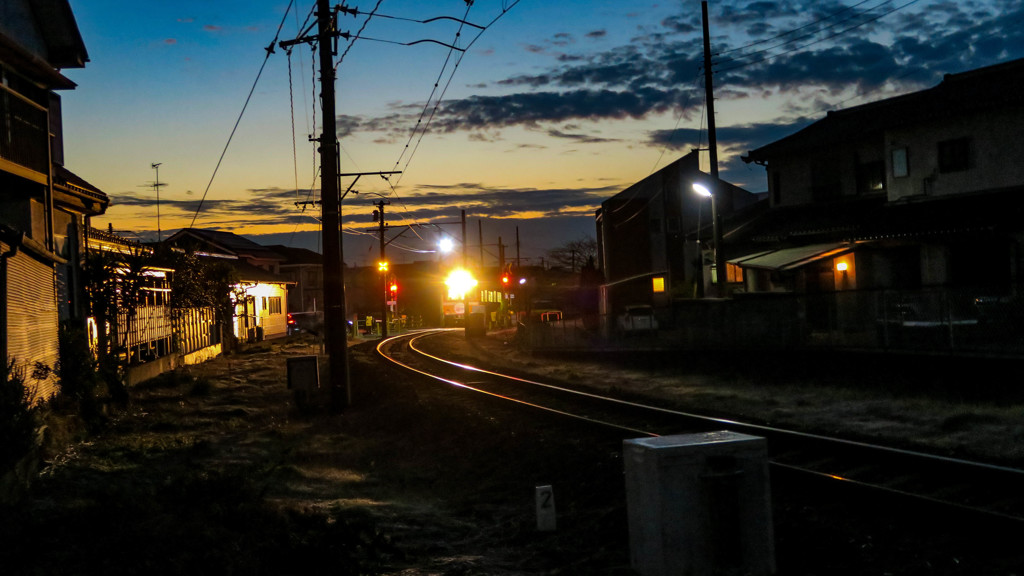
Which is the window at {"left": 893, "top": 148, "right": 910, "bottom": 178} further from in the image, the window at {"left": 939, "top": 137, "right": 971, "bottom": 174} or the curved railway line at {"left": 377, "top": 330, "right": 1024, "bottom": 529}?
the curved railway line at {"left": 377, "top": 330, "right": 1024, "bottom": 529}

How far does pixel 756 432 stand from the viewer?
40.4 feet

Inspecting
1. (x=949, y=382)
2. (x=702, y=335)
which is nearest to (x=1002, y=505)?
(x=949, y=382)

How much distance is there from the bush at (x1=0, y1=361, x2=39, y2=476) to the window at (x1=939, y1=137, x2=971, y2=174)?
96.2 feet

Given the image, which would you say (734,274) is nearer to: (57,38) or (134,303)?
(134,303)

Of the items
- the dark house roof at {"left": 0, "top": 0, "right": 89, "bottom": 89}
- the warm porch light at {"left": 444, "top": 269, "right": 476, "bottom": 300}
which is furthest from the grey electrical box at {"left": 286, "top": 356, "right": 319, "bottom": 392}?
the warm porch light at {"left": 444, "top": 269, "right": 476, "bottom": 300}

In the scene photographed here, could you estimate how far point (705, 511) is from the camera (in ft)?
20.2

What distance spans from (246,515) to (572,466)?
15.8 feet

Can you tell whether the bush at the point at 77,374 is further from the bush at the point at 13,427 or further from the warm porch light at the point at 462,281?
the warm porch light at the point at 462,281

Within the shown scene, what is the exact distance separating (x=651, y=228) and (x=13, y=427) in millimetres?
52772

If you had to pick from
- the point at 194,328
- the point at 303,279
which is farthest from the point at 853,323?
the point at 303,279

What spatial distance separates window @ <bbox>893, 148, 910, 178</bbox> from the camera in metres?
30.8

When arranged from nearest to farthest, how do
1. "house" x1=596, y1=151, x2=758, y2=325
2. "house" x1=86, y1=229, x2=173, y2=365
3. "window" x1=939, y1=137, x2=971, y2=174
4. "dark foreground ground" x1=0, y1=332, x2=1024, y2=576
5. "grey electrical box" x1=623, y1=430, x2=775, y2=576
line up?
"grey electrical box" x1=623, y1=430, x2=775, y2=576, "dark foreground ground" x1=0, y1=332, x2=1024, y2=576, "house" x1=86, y1=229, x2=173, y2=365, "window" x1=939, y1=137, x2=971, y2=174, "house" x1=596, y1=151, x2=758, y2=325

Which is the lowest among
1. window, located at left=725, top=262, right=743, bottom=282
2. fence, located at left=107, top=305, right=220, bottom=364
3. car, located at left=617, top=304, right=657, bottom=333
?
car, located at left=617, top=304, right=657, bottom=333

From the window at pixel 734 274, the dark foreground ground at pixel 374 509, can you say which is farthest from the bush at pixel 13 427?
the window at pixel 734 274
